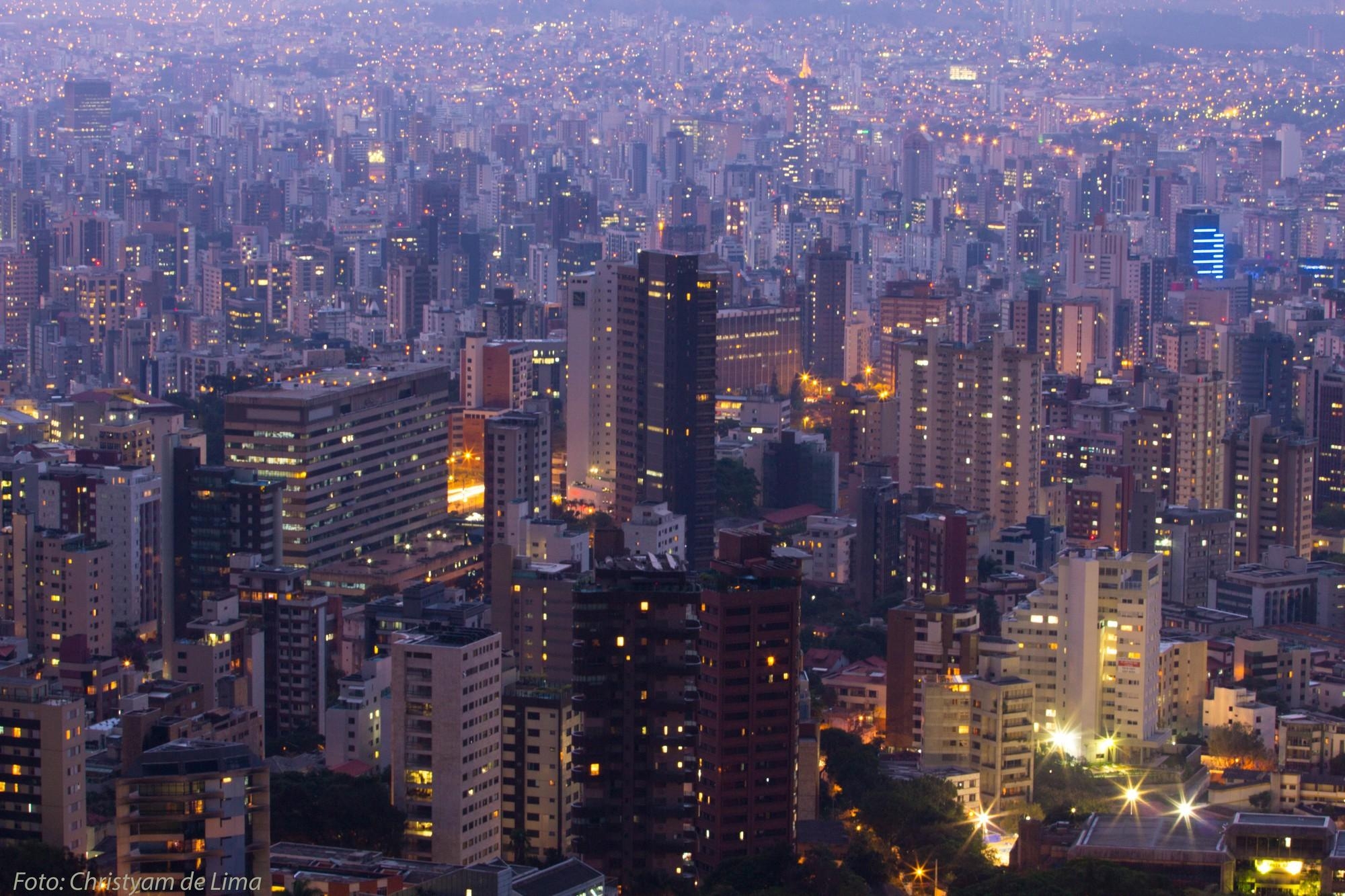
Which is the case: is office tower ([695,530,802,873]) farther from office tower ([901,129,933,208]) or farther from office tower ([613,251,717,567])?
office tower ([901,129,933,208])

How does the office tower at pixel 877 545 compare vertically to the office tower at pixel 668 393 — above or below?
below

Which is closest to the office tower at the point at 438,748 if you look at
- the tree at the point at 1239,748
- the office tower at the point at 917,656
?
the office tower at the point at 917,656

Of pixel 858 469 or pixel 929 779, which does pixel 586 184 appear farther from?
pixel 929 779

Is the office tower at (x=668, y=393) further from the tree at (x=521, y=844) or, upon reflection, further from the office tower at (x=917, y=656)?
the tree at (x=521, y=844)

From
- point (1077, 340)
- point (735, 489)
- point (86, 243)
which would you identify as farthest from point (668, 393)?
point (86, 243)

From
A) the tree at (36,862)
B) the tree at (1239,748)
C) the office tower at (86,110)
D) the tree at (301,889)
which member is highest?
the office tower at (86,110)

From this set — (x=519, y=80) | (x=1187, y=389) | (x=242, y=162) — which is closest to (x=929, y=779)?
(x=1187, y=389)

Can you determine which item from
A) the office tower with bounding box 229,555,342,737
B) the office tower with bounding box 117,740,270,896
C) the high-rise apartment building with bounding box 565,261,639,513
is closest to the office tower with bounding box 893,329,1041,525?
the high-rise apartment building with bounding box 565,261,639,513

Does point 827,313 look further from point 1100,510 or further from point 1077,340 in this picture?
point 1100,510
